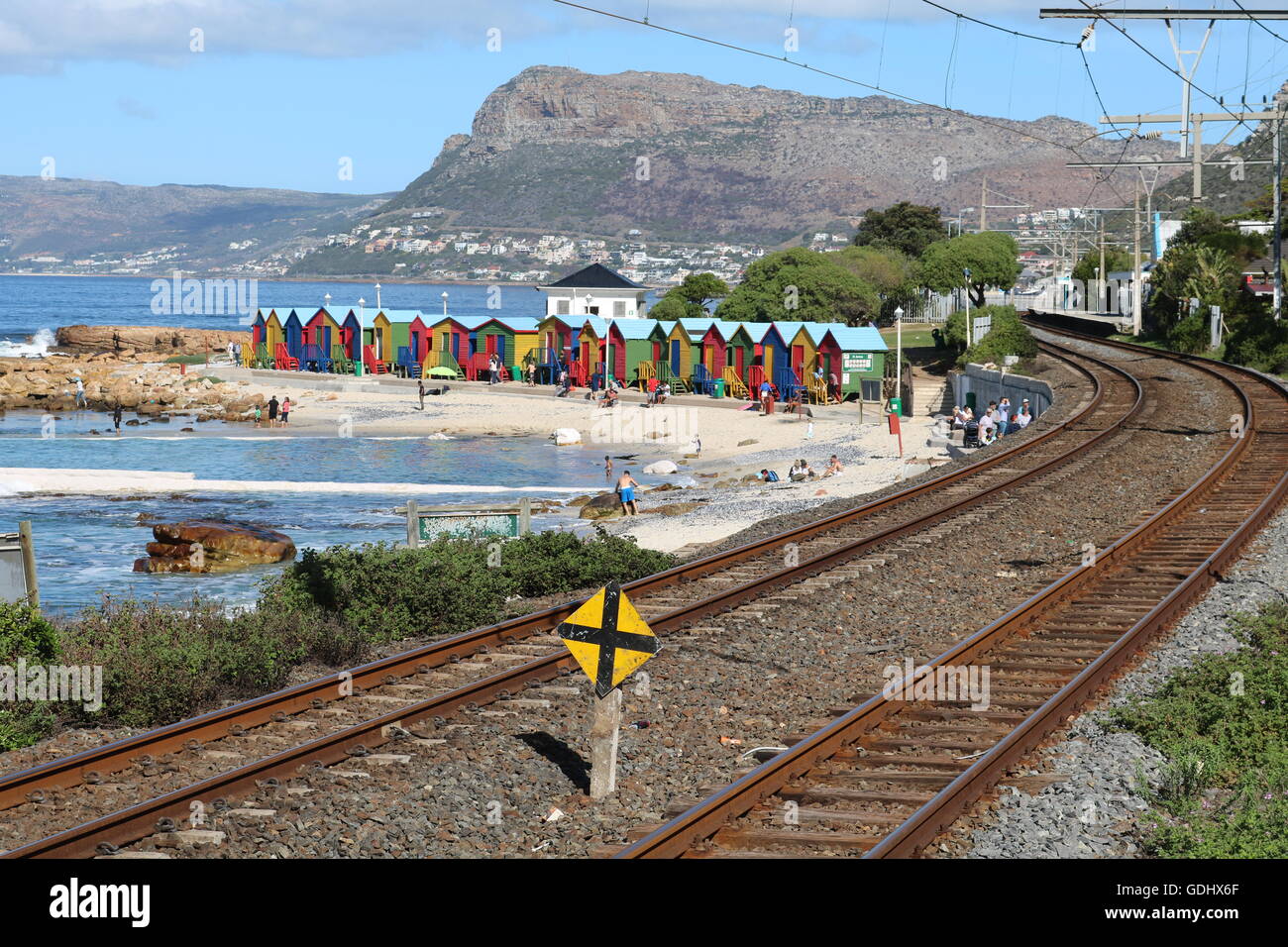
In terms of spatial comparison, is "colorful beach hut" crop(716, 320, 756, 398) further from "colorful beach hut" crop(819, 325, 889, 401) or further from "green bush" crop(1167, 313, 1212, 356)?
"green bush" crop(1167, 313, 1212, 356)

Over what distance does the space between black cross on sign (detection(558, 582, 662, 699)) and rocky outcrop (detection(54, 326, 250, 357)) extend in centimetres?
12006

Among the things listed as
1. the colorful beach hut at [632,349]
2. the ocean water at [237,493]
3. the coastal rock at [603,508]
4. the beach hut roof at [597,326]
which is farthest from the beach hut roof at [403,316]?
the coastal rock at [603,508]

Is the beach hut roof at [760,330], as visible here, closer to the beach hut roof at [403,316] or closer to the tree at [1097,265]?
the beach hut roof at [403,316]

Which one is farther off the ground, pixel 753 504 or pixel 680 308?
pixel 680 308

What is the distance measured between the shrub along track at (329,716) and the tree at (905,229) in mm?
100840

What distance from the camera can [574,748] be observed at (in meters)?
11.1

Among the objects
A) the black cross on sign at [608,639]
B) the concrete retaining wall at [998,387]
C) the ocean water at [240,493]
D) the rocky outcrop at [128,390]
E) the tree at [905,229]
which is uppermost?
the tree at [905,229]

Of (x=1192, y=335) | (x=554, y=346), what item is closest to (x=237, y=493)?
(x=554, y=346)

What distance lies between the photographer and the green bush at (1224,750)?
863 centimetres

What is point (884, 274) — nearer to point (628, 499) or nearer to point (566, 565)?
point (628, 499)
